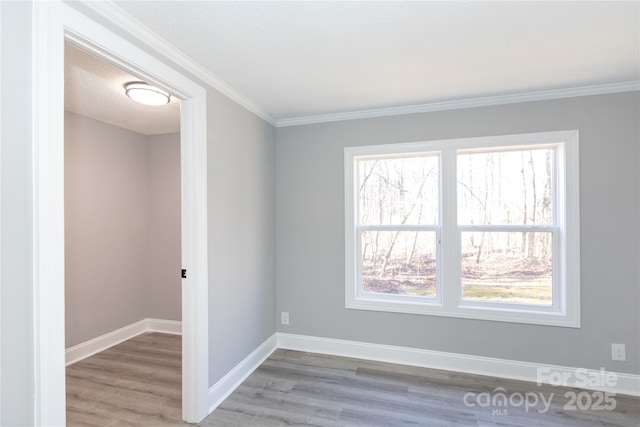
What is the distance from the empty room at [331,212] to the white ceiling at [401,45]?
0.05ft

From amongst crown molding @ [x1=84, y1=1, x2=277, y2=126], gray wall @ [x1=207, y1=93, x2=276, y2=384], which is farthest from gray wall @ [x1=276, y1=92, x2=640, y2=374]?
crown molding @ [x1=84, y1=1, x2=277, y2=126]

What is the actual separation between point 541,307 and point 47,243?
3426 mm

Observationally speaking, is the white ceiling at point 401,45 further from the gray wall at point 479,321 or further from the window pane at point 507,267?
the window pane at point 507,267

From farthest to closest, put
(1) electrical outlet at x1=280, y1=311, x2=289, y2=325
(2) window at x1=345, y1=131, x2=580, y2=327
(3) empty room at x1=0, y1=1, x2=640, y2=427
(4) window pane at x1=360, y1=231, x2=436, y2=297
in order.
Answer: (1) electrical outlet at x1=280, y1=311, x2=289, y2=325 < (4) window pane at x1=360, y1=231, x2=436, y2=297 < (2) window at x1=345, y1=131, x2=580, y2=327 < (3) empty room at x1=0, y1=1, x2=640, y2=427

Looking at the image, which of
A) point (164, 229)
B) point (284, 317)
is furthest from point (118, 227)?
point (284, 317)

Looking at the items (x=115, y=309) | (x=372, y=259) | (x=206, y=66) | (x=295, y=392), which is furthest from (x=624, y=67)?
(x=115, y=309)

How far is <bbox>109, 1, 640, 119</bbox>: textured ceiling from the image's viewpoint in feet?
5.02

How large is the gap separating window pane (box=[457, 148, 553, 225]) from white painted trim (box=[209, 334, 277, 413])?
7.47 feet

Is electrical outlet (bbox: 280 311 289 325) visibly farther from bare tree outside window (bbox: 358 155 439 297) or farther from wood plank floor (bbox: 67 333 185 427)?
wood plank floor (bbox: 67 333 185 427)

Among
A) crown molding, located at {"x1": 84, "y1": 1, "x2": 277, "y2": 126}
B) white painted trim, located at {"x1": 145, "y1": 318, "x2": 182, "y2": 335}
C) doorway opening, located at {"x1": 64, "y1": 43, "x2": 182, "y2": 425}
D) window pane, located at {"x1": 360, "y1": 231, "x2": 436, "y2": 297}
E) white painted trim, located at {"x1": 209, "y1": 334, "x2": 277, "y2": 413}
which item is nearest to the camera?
crown molding, located at {"x1": 84, "y1": 1, "x2": 277, "y2": 126}

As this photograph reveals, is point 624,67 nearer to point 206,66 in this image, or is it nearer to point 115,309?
point 206,66

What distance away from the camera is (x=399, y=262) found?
3039 millimetres

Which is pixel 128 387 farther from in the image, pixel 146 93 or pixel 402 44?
pixel 402 44

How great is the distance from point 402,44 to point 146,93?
2.03m
